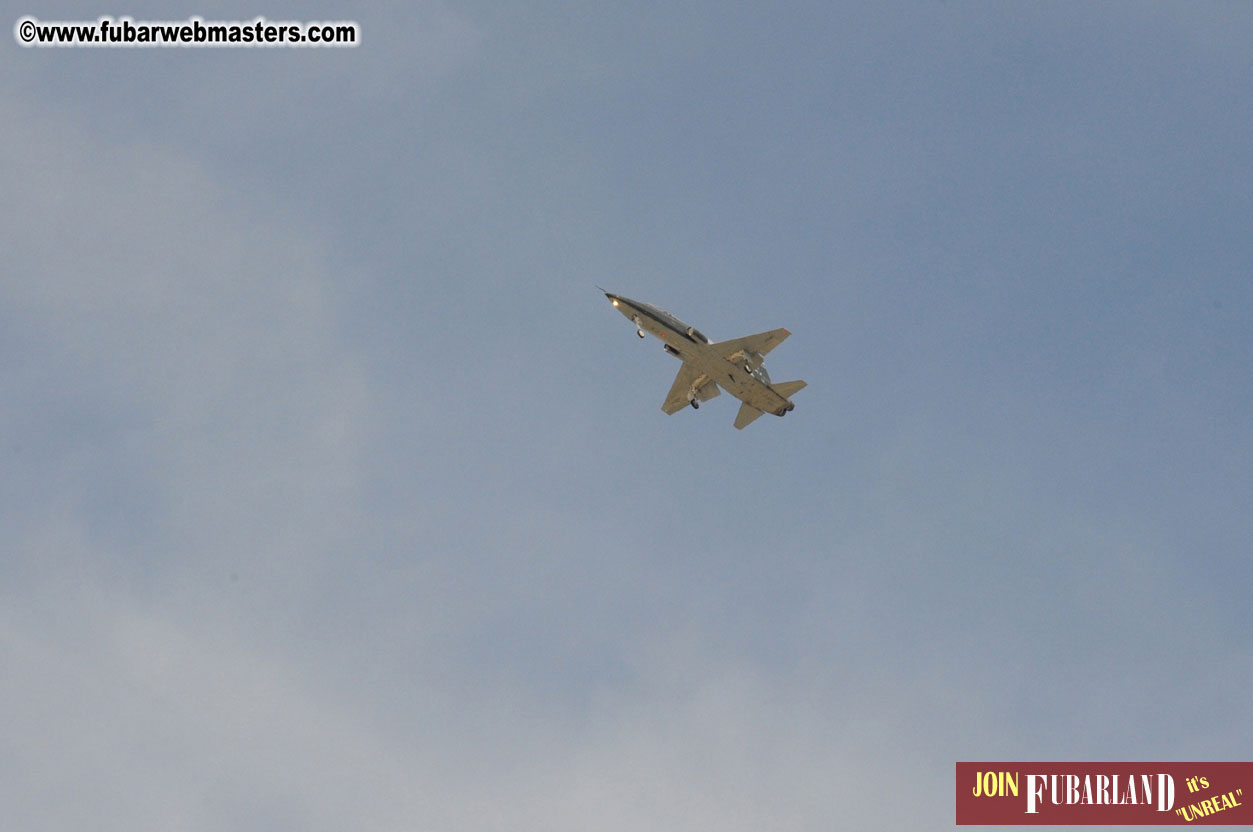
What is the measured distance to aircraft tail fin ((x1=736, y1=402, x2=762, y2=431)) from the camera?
96875 mm

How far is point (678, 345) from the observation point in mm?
85750

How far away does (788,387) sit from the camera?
90875 mm

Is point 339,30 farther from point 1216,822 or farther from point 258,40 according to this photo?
point 1216,822

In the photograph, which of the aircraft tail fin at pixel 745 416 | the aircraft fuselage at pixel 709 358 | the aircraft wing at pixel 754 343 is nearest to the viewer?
the aircraft fuselage at pixel 709 358

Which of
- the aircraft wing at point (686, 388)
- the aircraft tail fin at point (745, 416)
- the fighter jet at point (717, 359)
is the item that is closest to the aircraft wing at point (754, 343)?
the fighter jet at point (717, 359)

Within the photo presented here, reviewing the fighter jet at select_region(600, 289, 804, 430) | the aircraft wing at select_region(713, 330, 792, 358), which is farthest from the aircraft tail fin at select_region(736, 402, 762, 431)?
the aircraft wing at select_region(713, 330, 792, 358)

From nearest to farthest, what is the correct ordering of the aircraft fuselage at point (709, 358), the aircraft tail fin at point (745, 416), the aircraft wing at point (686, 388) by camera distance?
1. the aircraft fuselage at point (709, 358)
2. the aircraft wing at point (686, 388)
3. the aircraft tail fin at point (745, 416)

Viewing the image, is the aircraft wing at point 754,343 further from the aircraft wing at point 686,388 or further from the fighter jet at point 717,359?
the aircraft wing at point 686,388

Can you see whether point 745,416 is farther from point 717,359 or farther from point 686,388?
point 717,359

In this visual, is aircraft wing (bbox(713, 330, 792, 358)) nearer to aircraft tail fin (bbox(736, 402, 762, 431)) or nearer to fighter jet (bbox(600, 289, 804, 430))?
fighter jet (bbox(600, 289, 804, 430))

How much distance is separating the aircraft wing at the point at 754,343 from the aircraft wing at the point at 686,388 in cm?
558

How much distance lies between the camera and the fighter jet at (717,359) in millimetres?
83875

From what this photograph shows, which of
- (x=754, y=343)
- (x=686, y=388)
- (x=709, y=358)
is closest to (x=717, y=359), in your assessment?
(x=709, y=358)

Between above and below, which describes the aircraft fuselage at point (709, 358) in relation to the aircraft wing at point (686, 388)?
below
